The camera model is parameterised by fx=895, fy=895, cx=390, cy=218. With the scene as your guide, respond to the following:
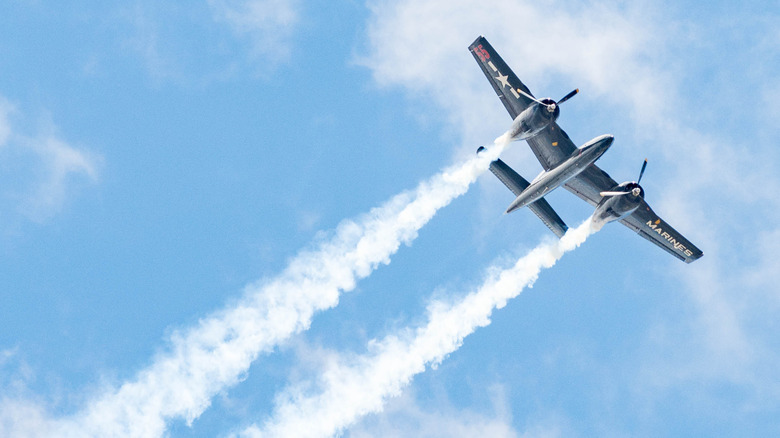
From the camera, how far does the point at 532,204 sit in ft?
223

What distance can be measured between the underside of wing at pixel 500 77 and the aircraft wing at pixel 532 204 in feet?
12.7

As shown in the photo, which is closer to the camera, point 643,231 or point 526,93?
point 526,93

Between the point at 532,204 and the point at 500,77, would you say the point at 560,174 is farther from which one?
the point at 500,77

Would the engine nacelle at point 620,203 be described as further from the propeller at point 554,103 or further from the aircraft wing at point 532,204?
the propeller at point 554,103

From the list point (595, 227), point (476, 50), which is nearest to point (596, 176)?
point (595, 227)

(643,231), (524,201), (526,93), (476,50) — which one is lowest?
(643,231)

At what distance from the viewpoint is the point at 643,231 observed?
230 ft

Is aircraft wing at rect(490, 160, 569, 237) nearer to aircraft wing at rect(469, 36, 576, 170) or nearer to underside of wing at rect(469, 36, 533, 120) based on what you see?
aircraft wing at rect(469, 36, 576, 170)

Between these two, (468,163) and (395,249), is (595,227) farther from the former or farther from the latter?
(395,249)

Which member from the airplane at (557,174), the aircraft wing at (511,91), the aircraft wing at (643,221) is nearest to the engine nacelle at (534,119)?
the airplane at (557,174)

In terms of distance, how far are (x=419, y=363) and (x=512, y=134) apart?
1772 cm

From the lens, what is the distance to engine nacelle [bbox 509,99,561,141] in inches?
2510

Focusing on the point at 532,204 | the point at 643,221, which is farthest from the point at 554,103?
the point at 643,221

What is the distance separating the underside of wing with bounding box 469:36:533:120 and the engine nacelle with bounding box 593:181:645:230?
9.23 metres
